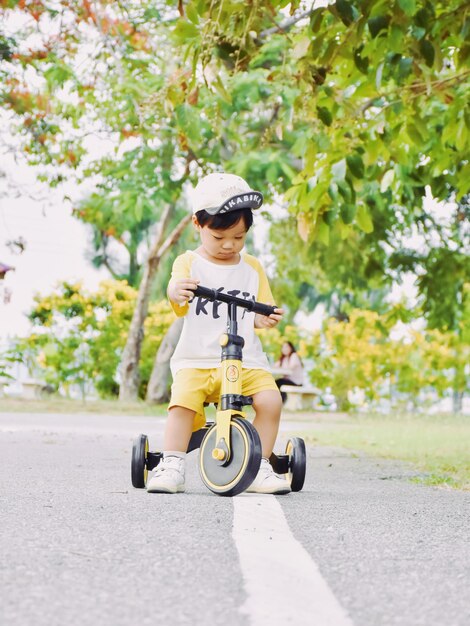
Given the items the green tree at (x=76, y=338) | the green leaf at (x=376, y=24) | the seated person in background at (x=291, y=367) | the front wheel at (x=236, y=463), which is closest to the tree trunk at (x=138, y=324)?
the green tree at (x=76, y=338)

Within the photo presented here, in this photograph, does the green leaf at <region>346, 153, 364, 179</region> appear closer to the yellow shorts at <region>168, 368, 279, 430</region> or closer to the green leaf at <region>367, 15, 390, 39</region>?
→ the green leaf at <region>367, 15, 390, 39</region>

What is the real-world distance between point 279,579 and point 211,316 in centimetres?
229

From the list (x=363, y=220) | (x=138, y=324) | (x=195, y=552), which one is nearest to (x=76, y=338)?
(x=138, y=324)

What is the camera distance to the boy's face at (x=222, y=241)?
470 cm

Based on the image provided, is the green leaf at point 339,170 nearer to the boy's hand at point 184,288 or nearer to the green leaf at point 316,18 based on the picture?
the green leaf at point 316,18

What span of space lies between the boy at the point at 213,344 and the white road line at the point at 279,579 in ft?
3.26

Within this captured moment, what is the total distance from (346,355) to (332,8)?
17.3m

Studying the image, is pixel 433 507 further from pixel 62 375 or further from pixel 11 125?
pixel 62 375

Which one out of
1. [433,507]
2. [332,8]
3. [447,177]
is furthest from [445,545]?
[447,177]

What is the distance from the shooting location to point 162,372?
20344 millimetres

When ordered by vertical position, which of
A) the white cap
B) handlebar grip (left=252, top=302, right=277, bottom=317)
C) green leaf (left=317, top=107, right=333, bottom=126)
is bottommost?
handlebar grip (left=252, top=302, right=277, bottom=317)

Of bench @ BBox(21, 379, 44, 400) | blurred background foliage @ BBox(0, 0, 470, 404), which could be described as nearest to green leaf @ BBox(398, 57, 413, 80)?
blurred background foliage @ BBox(0, 0, 470, 404)

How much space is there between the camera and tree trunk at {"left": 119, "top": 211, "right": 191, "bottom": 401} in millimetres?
20766

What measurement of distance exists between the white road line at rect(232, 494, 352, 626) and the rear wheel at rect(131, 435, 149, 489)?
3.63ft
